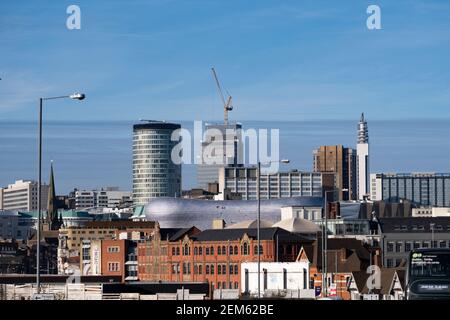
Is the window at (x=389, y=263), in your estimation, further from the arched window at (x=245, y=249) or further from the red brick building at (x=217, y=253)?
the arched window at (x=245, y=249)

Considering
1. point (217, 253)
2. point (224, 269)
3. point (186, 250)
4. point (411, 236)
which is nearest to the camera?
point (224, 269)

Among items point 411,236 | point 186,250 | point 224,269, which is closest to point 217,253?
point 224,269

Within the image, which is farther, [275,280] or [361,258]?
[361,258]

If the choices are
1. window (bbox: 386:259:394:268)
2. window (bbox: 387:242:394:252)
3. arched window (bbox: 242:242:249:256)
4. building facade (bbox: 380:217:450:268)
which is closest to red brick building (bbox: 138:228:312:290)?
arched window (bbox: 242:242:249:256)

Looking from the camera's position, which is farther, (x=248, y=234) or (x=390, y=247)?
(x=390, y=247)

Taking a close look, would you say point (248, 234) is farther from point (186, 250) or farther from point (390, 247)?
point (390, 247)

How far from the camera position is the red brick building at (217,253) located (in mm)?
156625

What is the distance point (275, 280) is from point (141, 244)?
59364mm

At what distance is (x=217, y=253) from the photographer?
530 ft

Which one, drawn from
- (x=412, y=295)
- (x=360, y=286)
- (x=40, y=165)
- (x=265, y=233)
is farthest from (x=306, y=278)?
(x=412, y=295)

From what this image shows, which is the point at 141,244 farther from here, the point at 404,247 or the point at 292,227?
the point at 404,247

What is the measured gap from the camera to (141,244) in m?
188

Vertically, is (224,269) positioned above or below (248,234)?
below

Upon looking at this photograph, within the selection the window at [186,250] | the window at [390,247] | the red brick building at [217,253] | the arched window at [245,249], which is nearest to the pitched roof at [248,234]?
the red brick building at [217,253]
